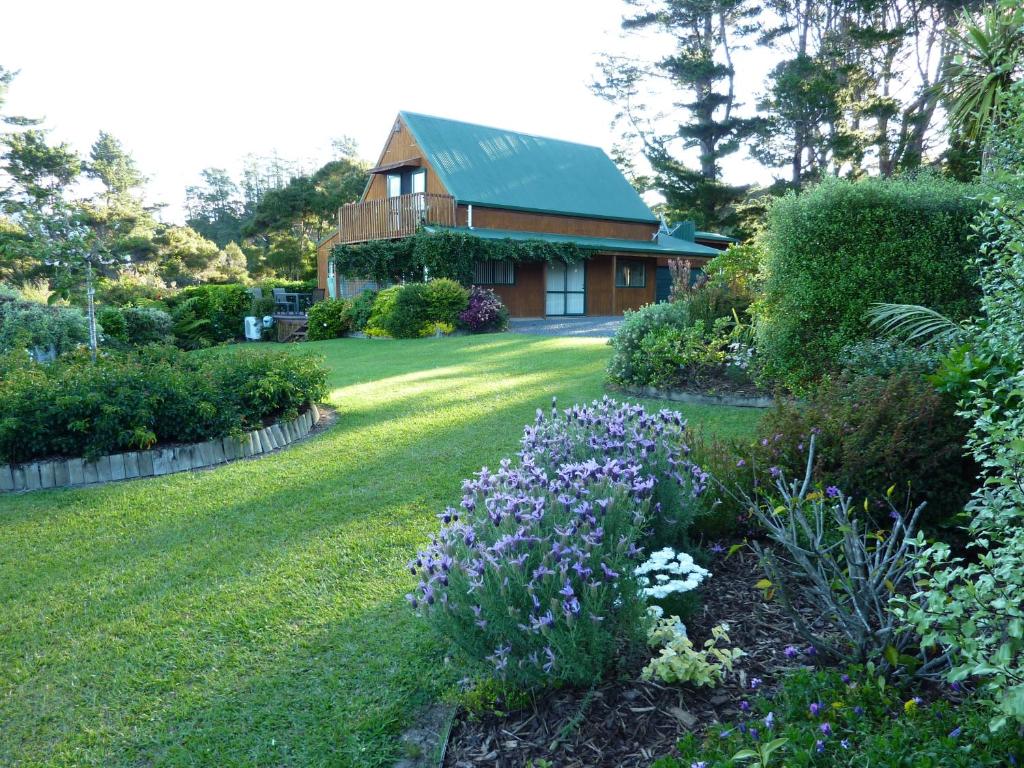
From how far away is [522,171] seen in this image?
28.7 meters

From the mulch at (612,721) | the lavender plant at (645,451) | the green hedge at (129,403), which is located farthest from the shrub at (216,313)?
the mulch at (612,721)

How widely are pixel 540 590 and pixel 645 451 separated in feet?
4.29

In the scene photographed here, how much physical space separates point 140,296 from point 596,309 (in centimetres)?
1832

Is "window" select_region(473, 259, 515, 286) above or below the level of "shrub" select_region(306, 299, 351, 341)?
above

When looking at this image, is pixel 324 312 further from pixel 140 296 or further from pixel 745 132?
pixel 745 132

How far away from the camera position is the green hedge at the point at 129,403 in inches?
240

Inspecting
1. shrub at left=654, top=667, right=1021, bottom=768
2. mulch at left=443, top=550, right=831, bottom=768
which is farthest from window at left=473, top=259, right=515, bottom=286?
shrub at left=654, top=667, right=1021, bottom=768

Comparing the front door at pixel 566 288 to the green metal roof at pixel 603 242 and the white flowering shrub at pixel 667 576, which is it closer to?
the green metal roof at pixel 603 242

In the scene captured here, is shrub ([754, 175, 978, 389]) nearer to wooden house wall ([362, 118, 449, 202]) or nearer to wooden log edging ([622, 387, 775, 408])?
wooden log edging ([622, 387, 775, 408])

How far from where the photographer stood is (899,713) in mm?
2232

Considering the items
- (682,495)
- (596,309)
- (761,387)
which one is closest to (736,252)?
(761,387)

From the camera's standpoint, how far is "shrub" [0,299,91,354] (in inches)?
593

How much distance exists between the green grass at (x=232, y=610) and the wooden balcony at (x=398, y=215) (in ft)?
61.2

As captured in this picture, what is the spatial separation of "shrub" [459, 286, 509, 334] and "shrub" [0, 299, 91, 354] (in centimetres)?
954
